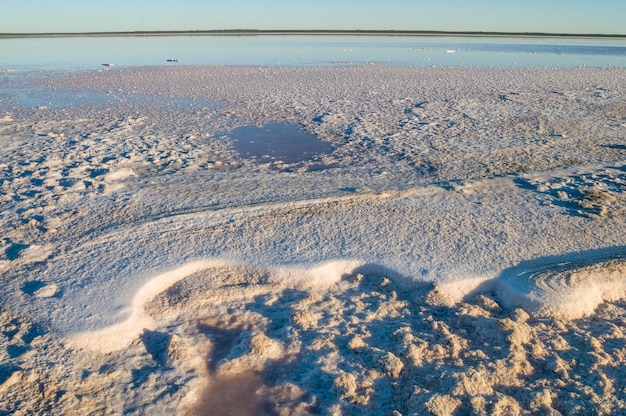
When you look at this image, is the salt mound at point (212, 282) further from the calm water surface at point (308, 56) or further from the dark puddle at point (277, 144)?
the calm water surface at point (308, 56)

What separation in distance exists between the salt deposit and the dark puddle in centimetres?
10

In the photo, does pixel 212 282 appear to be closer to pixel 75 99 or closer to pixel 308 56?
pixel 75 99

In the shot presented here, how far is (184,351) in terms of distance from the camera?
8.12 ft

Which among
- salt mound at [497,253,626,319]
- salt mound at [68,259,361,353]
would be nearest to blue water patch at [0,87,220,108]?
salt mound at [68,259,361,353]

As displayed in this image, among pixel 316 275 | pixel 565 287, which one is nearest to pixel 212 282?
pixel 316 275

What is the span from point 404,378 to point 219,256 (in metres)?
1.55

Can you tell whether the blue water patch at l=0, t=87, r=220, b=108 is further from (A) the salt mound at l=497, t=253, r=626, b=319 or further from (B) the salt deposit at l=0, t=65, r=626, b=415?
(A) the salt mound at l=497, t=253, r=626, b=319

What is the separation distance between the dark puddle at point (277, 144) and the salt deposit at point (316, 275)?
10 centimetres

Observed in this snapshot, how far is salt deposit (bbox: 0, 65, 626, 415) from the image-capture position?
2264mm

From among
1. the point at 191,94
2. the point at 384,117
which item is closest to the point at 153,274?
the point at 384,117

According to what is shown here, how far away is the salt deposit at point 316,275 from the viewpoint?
7.43ft

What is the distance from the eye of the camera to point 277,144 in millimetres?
6312

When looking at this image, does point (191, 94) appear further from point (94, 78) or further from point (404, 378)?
point (404, 378)

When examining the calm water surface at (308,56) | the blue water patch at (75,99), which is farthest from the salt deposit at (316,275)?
the calm water surface at (308,56)
